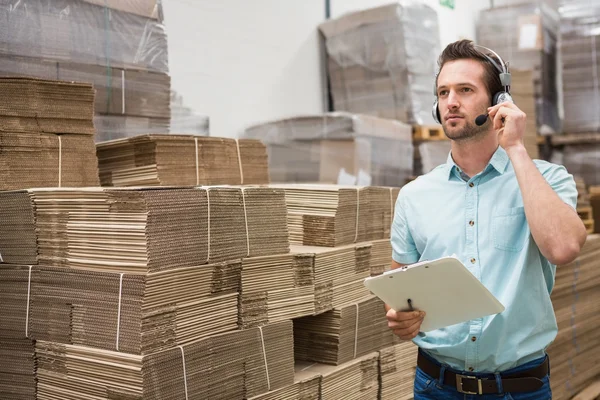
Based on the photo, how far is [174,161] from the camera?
4.22 meters

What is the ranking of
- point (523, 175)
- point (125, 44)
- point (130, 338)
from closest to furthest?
point (523, 175)
point (130, 338)
point (125, 44)

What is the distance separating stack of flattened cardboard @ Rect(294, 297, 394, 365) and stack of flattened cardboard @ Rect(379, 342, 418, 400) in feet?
0.41

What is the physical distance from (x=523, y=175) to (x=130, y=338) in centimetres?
178

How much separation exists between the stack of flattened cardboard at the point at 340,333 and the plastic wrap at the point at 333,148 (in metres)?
1.91

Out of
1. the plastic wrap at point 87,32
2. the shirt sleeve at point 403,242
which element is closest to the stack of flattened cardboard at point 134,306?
the shirt sleeve at point 403,242

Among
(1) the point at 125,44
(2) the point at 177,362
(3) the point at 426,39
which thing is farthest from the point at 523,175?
(3) the point at 426,39

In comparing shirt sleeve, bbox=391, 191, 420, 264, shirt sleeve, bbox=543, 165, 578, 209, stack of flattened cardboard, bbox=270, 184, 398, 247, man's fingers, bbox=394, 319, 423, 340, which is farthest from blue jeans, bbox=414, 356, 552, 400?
Answer: stack of flattened cardboard, bbox=270, 184, 398, 247

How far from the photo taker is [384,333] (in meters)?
4.75

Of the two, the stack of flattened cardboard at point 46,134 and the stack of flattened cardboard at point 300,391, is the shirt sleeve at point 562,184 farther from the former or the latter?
the stack of flattened cardboard at point 46,134

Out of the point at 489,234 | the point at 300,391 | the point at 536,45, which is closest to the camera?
the point at 489,234

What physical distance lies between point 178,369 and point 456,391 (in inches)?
48.8

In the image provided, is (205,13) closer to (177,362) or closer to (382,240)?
(382,240)

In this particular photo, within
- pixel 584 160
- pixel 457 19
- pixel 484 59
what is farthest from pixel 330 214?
pixel 457 19

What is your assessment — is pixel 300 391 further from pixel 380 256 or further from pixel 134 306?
pixel 134 306
